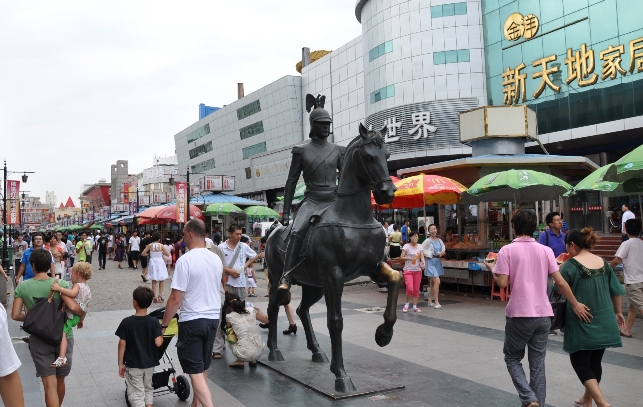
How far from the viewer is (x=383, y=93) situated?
38.9 metres

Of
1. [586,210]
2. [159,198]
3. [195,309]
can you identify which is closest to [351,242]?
[195,309]

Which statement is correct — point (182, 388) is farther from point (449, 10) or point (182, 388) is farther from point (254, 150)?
point (254, 150)

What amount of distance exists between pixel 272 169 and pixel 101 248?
26.0 metres

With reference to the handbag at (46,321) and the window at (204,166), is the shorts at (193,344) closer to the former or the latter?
the handbag at (46,321)

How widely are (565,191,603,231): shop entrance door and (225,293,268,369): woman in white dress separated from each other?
2605cm

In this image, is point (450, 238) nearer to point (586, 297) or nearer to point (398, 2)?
point (586, 297)

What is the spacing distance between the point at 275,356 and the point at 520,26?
Result: 104ft

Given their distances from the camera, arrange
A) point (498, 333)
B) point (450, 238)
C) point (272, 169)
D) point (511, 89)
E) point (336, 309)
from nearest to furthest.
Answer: point (336, 309)
point (498, 333)
point (450, 238)
point (511, 89)
point (272, 169)

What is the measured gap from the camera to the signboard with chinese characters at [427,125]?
35.9 meters

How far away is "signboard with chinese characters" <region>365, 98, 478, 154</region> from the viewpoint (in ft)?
118

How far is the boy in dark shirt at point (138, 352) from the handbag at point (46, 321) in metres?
0.53

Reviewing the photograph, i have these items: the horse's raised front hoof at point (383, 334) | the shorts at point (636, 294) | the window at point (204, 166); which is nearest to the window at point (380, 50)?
the shorts at point (636, 294)

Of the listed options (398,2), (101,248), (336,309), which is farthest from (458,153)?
(336,309)

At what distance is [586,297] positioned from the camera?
499 centimetres
